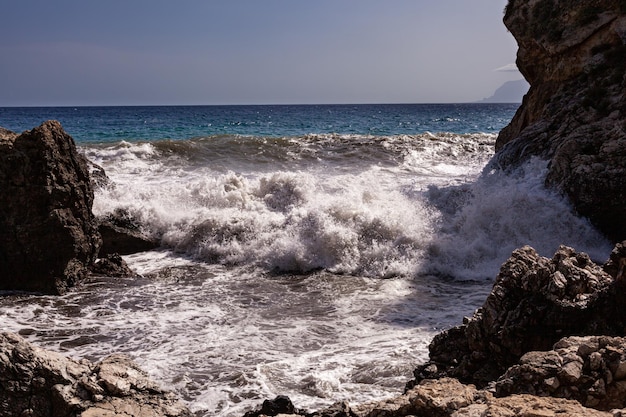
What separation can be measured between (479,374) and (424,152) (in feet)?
64.5

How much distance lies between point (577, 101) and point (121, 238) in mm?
8810

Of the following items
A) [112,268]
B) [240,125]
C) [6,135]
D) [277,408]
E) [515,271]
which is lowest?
[112,268]

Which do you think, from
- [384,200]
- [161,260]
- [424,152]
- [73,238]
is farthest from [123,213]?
[424,152]

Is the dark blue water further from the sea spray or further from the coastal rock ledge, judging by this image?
the coastal rock ledge

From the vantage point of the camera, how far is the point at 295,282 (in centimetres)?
859

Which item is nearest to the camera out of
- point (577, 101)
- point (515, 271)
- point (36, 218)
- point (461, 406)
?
point (461, 406)

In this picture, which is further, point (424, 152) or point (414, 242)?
point (424, 152)

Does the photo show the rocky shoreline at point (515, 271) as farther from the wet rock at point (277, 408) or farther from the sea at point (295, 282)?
the sea at point (295, 282)

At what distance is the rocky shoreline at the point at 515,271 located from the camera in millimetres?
2980

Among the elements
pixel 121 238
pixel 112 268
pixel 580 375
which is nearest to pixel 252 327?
pixel 112 268

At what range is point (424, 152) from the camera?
2316 centimetres

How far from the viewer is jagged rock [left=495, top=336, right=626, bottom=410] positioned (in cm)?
286

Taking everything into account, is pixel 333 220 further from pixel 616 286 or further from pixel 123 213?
pixel 616 286

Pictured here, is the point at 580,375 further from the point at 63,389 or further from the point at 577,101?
the point at 577,101
